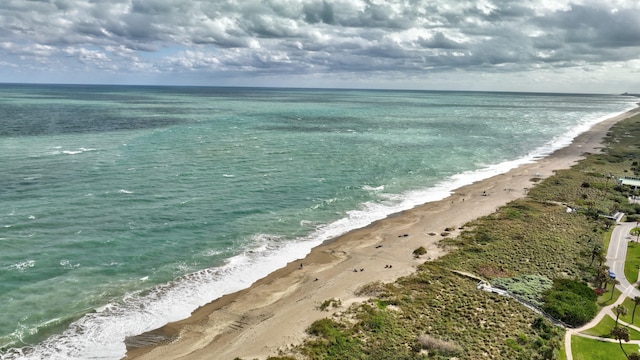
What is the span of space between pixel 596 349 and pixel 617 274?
17764mm

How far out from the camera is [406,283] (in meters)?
48.1

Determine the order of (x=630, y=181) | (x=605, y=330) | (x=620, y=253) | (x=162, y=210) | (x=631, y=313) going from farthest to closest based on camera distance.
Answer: (x=630, y=181)
(x=162, y=210)
(x=620, y=253)
(x=631, y=313)
(x=605, y=330)

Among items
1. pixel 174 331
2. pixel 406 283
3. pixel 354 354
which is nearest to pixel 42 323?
pixel 174 331

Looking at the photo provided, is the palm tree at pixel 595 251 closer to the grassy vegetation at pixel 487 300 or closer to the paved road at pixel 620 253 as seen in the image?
the grassy vegetation at pixel 487 300

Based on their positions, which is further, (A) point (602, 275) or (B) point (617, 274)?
(B) point (617, 274)

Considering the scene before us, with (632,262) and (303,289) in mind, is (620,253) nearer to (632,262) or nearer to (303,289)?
(632,262)

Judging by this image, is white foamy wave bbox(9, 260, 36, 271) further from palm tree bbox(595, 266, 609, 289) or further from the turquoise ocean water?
palm tree bbox(595, 266, 609, 289)

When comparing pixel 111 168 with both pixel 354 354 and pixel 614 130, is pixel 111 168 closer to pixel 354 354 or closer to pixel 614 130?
pixel 354 354

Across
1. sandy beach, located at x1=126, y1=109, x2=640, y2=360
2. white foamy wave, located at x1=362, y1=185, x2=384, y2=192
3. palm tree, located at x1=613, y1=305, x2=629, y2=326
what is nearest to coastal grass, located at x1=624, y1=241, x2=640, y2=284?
palm tree, located at x1=613, y1=305, x2=629, y2=326

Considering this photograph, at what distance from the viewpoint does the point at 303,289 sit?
4834 centimetres

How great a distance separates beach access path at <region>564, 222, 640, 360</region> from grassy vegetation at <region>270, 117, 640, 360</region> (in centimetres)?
72

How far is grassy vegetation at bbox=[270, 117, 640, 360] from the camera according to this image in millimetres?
36875

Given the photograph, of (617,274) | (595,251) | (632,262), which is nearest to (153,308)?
(595,251)

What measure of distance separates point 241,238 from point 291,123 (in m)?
136
